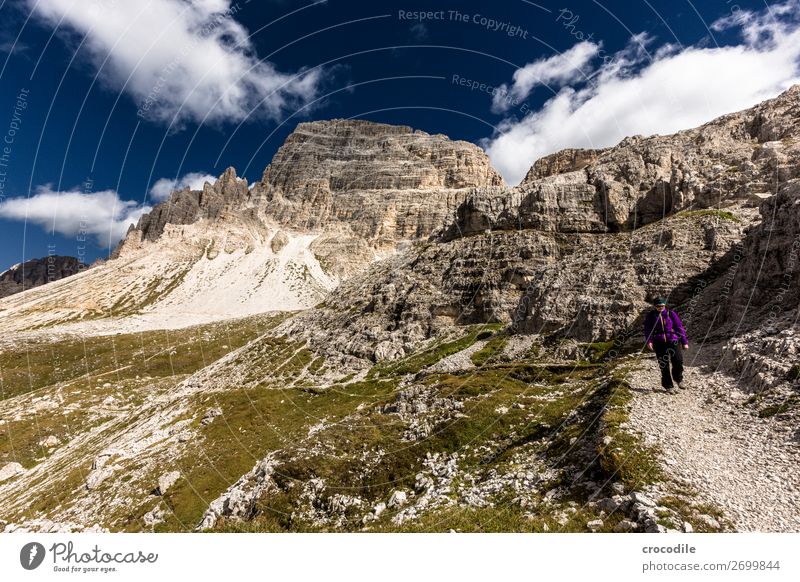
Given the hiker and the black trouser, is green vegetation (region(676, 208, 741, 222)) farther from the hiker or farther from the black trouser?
the hiker

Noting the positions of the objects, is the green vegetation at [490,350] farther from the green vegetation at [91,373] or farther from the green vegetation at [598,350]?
the green vegetation at [91,373]

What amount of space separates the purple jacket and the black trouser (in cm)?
33

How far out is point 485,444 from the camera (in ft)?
73.3

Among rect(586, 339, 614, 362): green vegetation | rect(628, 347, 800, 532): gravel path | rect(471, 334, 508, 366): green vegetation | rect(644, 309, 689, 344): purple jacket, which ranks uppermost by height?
rect(644, 309, 689, 344): purple jacket

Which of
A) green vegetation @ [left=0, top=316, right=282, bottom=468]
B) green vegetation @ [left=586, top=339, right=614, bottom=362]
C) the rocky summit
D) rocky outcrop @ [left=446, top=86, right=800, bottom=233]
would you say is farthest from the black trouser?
green vegetation @ [left=0, top=316, right=282, bottom=468]

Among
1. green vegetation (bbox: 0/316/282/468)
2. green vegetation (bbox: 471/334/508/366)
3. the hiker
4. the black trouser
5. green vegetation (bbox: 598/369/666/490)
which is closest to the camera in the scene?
green vegetation (bbox: 598/369/666/490)

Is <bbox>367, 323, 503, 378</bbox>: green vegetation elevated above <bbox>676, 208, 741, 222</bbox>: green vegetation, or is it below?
below

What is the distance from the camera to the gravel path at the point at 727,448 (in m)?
11.1

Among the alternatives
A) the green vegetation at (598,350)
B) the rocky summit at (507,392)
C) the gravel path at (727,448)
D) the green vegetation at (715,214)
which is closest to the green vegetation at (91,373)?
the rocky summit at (507,392)

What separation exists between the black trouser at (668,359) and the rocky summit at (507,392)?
0.90 m

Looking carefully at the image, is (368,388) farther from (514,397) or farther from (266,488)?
(266,488)

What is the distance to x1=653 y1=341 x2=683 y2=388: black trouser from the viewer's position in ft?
64.8

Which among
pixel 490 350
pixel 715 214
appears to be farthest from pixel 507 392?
pixel 715 214
